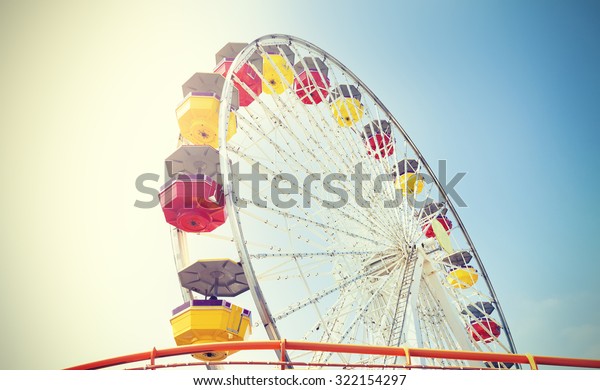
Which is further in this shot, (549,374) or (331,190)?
(331,190)

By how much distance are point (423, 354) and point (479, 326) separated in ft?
37.9

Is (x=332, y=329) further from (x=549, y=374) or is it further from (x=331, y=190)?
(x=549, y=374)

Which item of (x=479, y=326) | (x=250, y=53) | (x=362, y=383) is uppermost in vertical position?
(x=250, y=53)

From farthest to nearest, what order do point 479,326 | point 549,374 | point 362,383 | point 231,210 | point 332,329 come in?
point 479,326 → point 332,329 → point 231,210 → point 362,383 → point 549,374

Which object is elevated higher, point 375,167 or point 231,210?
point 375,167

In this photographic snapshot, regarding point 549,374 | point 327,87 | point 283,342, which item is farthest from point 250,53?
point 549,374

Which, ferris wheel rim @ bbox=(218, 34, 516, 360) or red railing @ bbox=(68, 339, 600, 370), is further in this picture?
ferris wheel rim @ bbox=(218, 34, 516, 360)

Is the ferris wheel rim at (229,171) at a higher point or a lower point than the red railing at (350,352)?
higher

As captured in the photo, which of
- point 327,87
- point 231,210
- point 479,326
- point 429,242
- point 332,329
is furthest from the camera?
point 479,326

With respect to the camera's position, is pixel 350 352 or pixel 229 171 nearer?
pixel 350 352

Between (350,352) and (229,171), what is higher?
(229,171)

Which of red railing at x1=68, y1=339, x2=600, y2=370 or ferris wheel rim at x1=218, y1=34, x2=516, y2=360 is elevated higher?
ferris wheel rim at x1=218, y1=34, x2=516, y2=360

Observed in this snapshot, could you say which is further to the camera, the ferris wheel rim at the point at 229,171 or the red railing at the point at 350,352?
the ferris wheel rim at the point at 229,171

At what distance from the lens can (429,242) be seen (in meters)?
9.09
